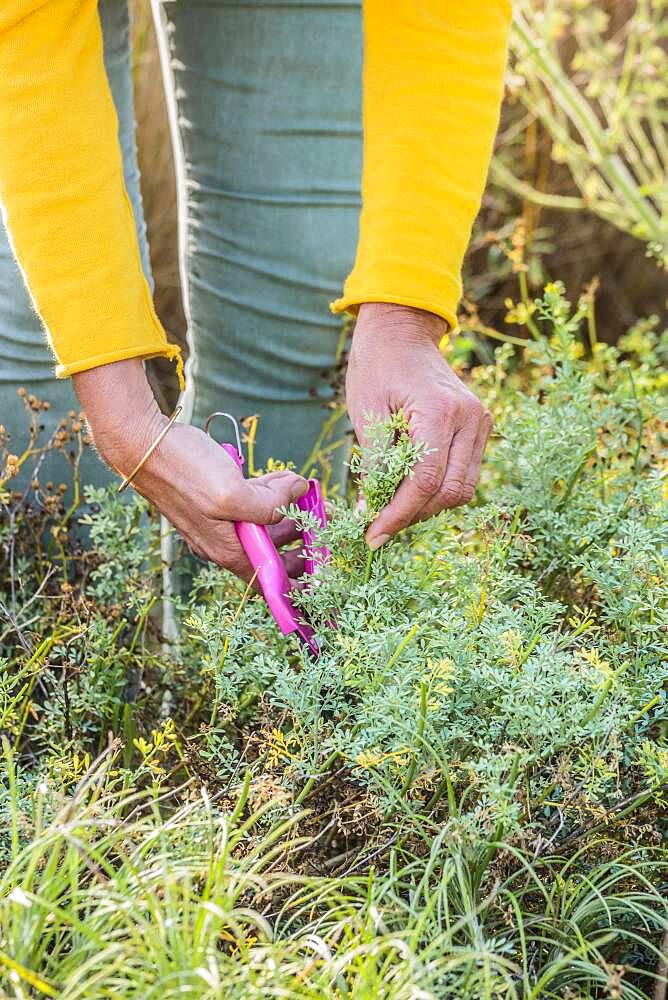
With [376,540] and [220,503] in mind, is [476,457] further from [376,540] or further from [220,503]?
[220,503]

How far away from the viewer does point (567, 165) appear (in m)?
3.10

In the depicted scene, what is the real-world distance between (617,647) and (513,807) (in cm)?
25

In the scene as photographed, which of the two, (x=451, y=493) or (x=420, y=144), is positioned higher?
(x=420, y=144)

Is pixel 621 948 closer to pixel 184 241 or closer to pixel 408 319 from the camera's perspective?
pixel 408 319

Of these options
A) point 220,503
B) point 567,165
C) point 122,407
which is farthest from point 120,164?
point 567,165

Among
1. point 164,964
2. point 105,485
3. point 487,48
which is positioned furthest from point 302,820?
point 487,48

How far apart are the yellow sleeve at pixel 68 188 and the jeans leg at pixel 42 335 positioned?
26 cm

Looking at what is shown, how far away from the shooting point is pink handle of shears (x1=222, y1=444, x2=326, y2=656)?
1035 mm

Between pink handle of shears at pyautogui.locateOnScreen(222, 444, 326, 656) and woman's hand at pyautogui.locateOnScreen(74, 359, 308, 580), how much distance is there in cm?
1

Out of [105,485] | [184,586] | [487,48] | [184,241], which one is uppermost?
[487,48]

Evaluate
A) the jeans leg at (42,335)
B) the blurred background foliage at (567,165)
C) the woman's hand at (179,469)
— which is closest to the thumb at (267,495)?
the woman's hand at (179,469)

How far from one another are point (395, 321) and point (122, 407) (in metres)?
0.29

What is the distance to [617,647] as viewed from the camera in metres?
1.00

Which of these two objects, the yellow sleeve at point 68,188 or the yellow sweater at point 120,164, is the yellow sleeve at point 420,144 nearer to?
the yellow sweater at point 120,164
